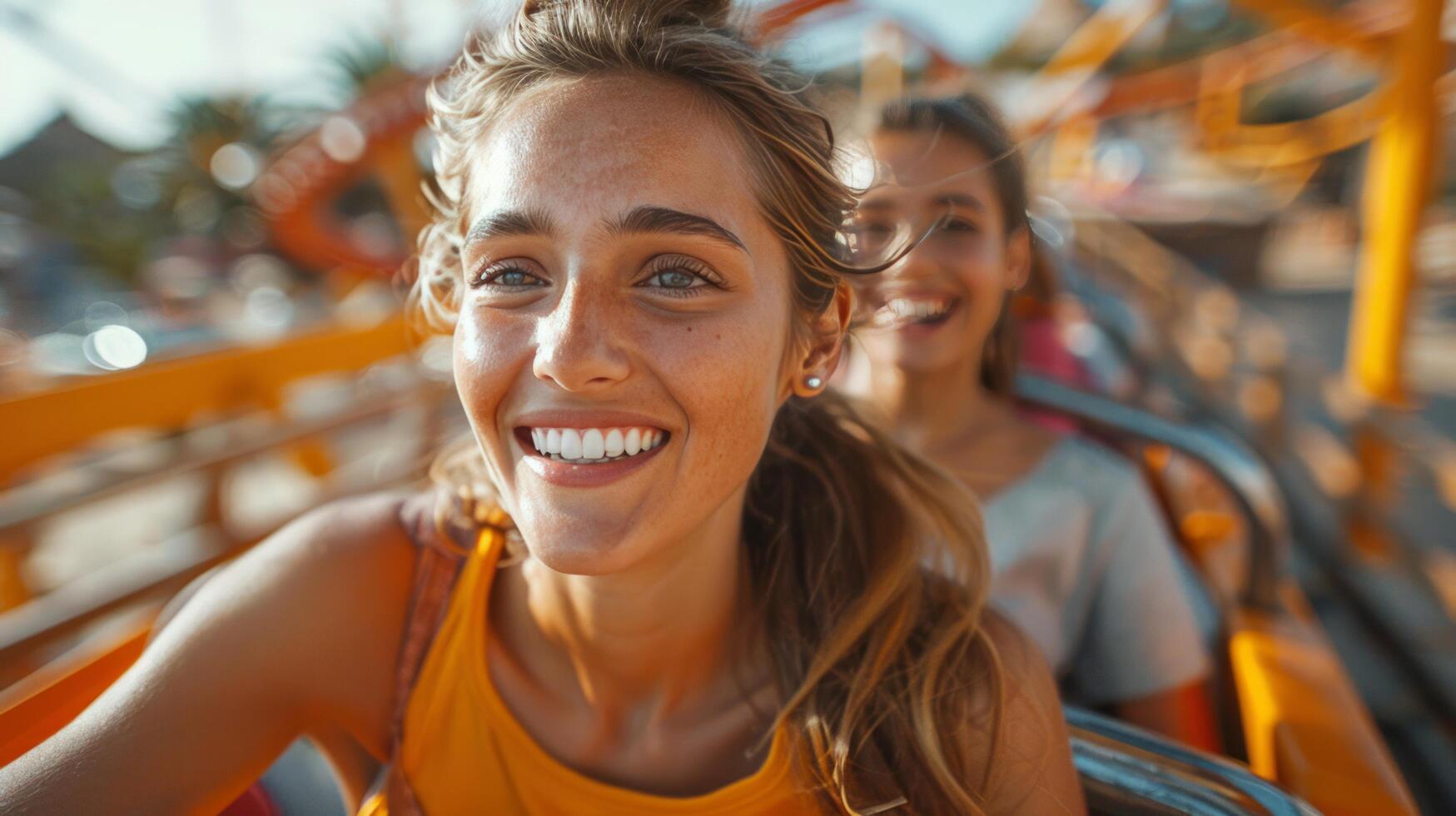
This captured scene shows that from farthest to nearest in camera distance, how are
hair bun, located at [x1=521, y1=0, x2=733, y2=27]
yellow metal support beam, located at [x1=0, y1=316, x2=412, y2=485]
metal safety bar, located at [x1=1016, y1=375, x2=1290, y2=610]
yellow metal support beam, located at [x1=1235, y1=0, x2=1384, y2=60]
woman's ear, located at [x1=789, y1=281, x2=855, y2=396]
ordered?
yellow metal support beam, located at [x1=1235, y1=0, x2=1384, y2=60] → yellow metal support beam, located at [x1=0, y1=316, x2=412, y2=485] → metal safety bar, located at [x1=1016, y1=375, x2=1290, y2=610] → woman's ear, located at [x1=789, y1=281, x2=855, y2=396] → hair bun, located at [x1=521, y1=0, x2=733, y2=27]

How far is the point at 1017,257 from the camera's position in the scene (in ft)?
5.66

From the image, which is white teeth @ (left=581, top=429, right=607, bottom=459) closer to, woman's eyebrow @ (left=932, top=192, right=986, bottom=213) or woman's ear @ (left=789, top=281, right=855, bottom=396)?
woman's ear @ (left=789, top=281, right=855, bottom=396)

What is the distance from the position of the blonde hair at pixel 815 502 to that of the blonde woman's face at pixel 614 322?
53 millimetres

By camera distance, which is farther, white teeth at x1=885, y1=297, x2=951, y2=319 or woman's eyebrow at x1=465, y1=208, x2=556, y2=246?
white teeth at x1=885, y1=297, x2=951, y2=319

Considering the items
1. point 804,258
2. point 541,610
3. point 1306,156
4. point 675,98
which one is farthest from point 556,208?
point 1306,156

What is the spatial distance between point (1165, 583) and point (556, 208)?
4.17ft

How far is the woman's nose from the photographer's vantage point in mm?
843

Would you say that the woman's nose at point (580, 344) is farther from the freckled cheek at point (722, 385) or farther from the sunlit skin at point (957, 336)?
the sunlit skin at point (957, 336)

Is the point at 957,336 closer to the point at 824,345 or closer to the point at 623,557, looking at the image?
the point at 824,345

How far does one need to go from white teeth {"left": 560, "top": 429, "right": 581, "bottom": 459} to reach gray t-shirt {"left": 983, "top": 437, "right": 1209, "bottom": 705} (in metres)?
0.92

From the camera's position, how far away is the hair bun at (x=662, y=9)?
0.95 m

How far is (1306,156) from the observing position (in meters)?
5.85

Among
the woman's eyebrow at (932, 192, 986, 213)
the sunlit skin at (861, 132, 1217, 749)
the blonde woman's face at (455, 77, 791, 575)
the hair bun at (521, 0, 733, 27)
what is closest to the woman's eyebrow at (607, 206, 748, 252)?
the blonde woman's face at (455, 77, 791, 575)

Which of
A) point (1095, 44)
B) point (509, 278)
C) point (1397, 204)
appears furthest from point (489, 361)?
point (1095, 44)
